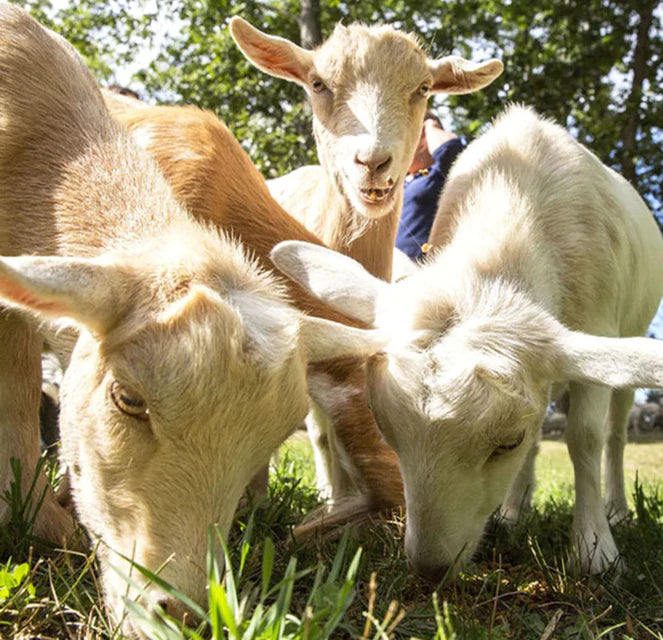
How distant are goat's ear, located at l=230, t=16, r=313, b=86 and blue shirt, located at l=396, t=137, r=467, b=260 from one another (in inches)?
57.6

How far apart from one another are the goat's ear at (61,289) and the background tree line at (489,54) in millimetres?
12902

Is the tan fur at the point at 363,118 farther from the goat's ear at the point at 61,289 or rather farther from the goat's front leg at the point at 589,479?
the goat's ear at the point at 61,289

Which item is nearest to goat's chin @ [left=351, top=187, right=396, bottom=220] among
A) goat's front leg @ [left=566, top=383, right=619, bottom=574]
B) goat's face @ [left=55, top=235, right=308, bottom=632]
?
goat's front leg @ [left=566, top=383, right=619, bottom=574]

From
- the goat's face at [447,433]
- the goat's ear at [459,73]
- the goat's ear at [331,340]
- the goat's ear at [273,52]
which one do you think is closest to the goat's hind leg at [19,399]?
the goat's ear at [331,340]

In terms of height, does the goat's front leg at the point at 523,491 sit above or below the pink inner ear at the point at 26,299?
below

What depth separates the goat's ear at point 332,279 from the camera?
3760 millimetres

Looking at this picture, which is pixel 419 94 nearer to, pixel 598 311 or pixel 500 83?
pixel 598 311

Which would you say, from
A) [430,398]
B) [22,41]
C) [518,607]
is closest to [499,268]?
[430,398]

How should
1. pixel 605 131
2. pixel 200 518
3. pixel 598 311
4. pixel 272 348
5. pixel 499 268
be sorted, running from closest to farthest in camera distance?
pixel 200 518 < pixel 272 348 < pixel 499 268 < pixel 598 311 < pixel 605 131

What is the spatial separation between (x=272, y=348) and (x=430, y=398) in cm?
81

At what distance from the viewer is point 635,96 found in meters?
15.8

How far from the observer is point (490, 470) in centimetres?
338

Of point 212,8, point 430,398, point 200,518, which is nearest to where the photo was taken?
point 200,518

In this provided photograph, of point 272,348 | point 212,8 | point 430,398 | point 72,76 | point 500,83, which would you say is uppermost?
point 212,8
